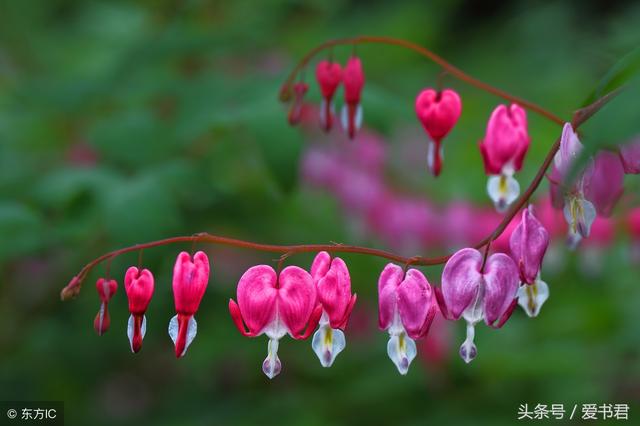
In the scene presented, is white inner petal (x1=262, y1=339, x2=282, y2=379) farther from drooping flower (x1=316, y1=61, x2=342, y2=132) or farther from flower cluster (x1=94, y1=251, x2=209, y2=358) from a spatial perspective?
drooping flower (x1=316, y1=61, x2=342, y2=132)

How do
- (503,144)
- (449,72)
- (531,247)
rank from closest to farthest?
(531,247) → (503,144) → (449,72)

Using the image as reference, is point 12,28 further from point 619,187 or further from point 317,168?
point 619,187

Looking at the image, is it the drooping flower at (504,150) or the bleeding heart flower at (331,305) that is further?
the drooping flower at (504,150)

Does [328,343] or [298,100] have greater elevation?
[298,100]

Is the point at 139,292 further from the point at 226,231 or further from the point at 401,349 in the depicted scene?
the point at 226,231

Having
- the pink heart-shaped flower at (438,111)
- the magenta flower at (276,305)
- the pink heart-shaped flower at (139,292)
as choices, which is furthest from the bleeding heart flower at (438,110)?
the pink heart-shaped flower at (139,292)

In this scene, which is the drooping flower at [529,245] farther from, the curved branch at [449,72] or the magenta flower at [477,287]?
the curved branch at [449,72]

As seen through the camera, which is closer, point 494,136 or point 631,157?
point 631,157

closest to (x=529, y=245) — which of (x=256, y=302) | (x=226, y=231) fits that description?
(x=256, y=302)
